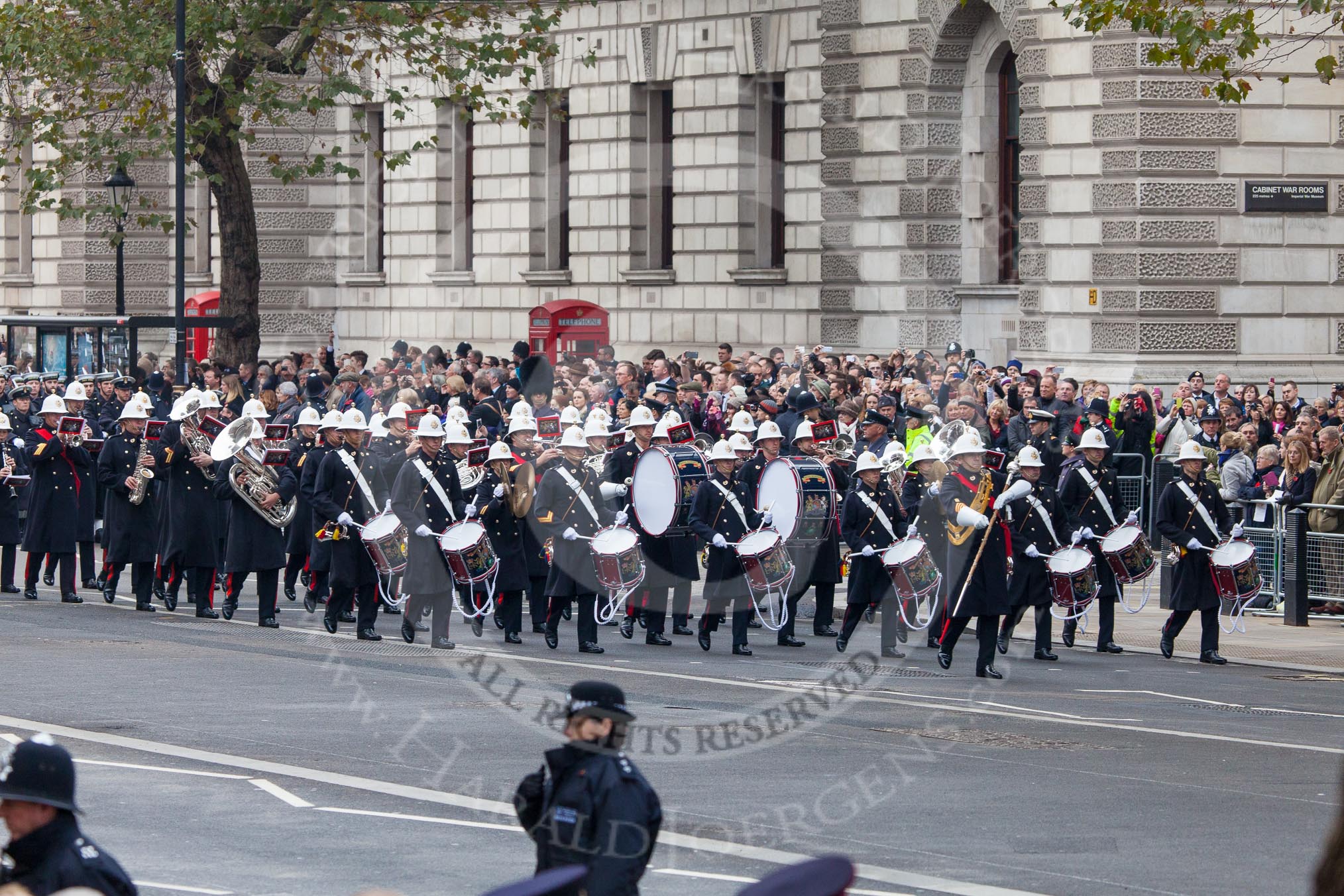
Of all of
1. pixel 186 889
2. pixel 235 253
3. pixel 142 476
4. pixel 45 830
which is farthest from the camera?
pixel 235 253

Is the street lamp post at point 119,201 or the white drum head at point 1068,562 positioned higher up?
the street lamp post at point 119,201

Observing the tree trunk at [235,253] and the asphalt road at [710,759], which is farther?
the tree trunk at [235,253]

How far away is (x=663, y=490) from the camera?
1756 centimetres

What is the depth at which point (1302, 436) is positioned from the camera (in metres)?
19.6

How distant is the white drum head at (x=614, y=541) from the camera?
16.8 meters

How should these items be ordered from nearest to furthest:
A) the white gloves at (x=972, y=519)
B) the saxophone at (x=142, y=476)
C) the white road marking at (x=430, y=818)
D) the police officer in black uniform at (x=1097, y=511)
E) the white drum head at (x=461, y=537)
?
the white road marking at (x=430, y=818)
the white gloves at (x=972, y=519)
the white drum head at (x=461, y=537)
the police officer in black uniform at (x=1097, y=511)
the saxophone at (x=142, y=476)

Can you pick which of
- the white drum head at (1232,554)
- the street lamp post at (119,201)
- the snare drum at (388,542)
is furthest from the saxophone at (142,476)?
the street lamp post at (119,201)

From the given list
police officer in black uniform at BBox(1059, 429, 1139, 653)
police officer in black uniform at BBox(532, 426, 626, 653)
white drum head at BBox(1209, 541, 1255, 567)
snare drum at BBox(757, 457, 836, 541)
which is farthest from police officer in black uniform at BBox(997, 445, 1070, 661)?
Result: police officer in black uniform at BBox(532, 426, 626, 653)

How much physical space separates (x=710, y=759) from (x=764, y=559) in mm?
5090

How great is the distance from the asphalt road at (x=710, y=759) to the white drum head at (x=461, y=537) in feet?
2.79

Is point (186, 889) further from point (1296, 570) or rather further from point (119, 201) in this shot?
point (119, 201)

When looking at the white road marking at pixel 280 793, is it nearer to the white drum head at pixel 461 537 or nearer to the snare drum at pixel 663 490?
the white drum head at pixel 461 537

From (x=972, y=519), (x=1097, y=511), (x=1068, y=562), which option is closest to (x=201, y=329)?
(x=1097, y=511)

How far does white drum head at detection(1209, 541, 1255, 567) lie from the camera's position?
17.0 meters
